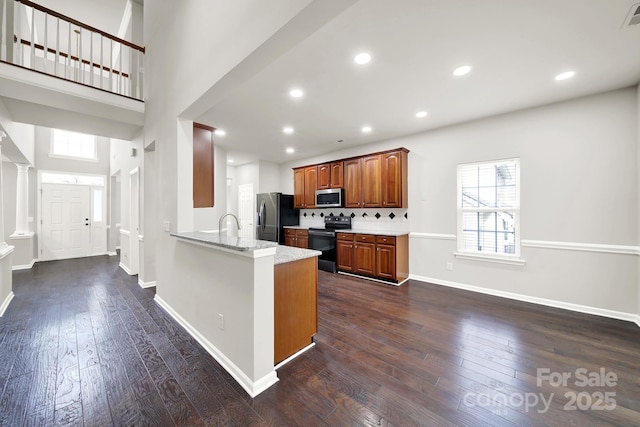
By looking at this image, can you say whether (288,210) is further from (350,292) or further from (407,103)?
(407,103)

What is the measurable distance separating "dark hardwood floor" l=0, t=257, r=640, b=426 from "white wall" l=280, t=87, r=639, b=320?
42cm

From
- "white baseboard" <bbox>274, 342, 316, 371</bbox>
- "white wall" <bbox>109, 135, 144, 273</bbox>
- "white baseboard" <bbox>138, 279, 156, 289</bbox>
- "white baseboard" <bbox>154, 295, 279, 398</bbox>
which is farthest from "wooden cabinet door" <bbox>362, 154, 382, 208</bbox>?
"white baseboard" <bbox>138, 279, 156, 289</bbox>

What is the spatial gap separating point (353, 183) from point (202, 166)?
9.55ft

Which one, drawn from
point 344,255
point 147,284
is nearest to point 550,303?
point 344,255

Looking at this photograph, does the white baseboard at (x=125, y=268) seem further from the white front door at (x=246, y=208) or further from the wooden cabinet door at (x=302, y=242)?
the wooden cabinet door at (x=302, y=242)

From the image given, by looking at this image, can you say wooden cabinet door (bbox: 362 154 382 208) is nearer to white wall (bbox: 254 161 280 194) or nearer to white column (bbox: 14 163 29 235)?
white wall (bbox: 254 161 280 194)

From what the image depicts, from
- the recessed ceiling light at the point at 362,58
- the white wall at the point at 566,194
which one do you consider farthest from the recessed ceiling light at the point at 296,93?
the white wall at the point at 566,194

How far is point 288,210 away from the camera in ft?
20.7

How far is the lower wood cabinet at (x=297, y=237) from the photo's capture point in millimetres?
5617

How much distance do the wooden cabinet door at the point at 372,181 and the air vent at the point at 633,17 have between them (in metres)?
3.01

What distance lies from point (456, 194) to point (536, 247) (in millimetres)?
1264

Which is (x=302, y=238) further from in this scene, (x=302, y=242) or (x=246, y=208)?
(x=246, y=208)

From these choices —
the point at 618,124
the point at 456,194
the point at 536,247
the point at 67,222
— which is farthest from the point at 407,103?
the point at 67,222

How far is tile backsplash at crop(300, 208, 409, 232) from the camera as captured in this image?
4.64 metres
